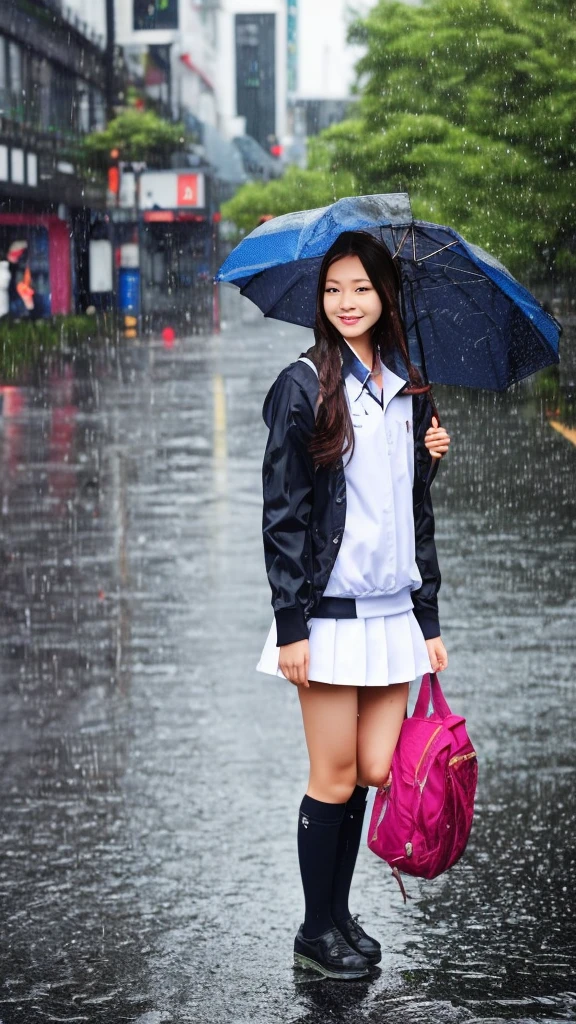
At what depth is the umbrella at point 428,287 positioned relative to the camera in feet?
12.6

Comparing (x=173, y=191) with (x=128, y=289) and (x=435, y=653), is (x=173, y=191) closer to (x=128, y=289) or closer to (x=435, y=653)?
(x=128, y=289)

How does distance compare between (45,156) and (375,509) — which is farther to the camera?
(45,156)

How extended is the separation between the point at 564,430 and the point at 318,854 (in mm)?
14619

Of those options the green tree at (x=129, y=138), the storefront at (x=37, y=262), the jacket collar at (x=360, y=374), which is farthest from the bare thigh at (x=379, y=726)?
the green tree at (x=129, y=138)

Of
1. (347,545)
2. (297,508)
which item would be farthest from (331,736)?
(297,508)

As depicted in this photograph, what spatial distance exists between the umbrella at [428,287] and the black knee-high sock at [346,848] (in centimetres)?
116

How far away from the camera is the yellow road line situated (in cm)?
1725

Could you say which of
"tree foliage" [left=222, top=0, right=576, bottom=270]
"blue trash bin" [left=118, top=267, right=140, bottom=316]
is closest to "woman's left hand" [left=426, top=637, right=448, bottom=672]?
"tree foliage" [left=222, top=0, right=576, bottom=270]

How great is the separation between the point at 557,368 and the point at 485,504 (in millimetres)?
11049

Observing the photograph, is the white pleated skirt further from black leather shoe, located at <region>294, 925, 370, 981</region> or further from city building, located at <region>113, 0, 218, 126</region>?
city building, located at <region>113, 0, 218, 126</region>

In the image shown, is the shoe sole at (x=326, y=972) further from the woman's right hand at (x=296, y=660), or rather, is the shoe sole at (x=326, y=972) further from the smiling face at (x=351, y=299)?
the smiling face at (x=351, y=299)

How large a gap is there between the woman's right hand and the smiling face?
0.78 m

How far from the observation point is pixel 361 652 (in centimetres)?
372

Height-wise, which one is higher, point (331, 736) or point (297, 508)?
point (297, 508)
